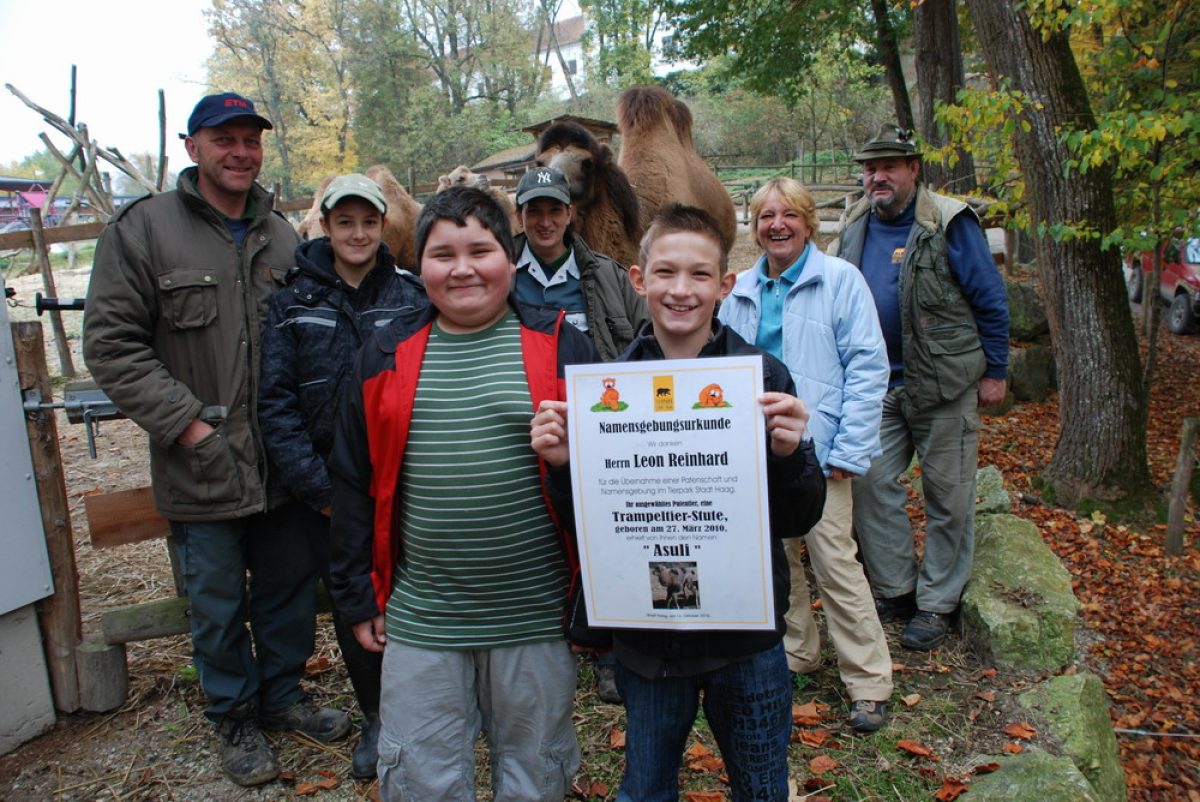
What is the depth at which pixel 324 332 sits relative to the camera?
2.82 m

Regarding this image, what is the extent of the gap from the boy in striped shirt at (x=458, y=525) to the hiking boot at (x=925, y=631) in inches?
88.6

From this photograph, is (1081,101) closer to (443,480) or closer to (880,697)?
(880,697)

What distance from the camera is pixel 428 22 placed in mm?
41438

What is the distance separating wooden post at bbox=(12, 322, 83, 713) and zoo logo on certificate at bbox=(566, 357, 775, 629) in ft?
8.30

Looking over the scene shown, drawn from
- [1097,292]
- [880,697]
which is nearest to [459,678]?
[880,697]

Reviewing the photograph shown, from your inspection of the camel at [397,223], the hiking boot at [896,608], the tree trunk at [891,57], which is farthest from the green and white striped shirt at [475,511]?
the tree trunk at [891,57]

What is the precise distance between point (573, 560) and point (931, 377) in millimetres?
2296

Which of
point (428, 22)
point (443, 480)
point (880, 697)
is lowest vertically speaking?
point (880, 697)

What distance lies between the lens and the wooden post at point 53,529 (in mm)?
3211

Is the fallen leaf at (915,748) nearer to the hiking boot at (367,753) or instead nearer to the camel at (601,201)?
the hiking boot at (367,753)

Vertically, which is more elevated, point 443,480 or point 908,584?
point 443,480

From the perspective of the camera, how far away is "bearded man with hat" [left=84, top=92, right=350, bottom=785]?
2.71 meters

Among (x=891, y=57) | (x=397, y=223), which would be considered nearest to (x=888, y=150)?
(x=397, y=223)

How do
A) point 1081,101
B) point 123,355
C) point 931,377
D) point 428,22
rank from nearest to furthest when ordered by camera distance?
point 123,355 → point 931,377 → point 1081,101 → point 428,22
